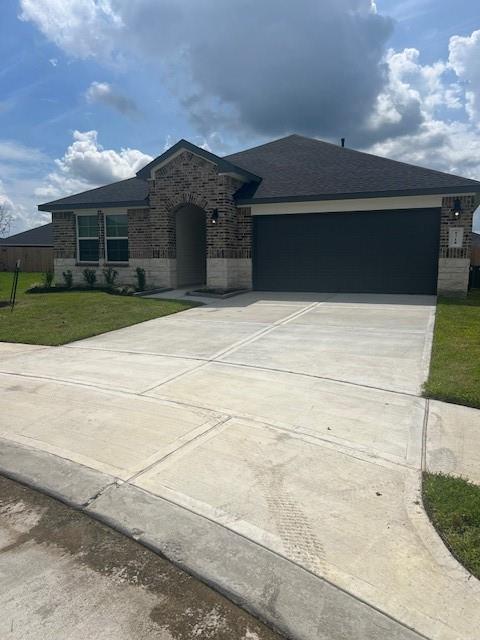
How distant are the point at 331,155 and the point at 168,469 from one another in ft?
54.4

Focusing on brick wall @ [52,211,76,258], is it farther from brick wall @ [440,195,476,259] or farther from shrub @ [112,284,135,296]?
brick wall @ [440,195,476,259]

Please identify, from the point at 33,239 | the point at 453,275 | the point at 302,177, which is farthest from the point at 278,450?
the point at 33,239

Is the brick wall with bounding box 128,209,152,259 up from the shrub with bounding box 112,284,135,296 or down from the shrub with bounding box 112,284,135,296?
up

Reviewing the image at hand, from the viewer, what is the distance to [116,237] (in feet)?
60.7

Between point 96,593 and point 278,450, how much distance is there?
2013 millimetres

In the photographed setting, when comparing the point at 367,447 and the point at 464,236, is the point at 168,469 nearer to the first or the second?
the point at 367,447

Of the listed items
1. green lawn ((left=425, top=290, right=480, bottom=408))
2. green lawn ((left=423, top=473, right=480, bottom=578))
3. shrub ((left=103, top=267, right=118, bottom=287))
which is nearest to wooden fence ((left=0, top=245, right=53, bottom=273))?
shrub ((left=103, top=267, right=118, bottom=287))

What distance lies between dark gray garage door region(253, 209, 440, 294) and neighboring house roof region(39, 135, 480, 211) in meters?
0.93

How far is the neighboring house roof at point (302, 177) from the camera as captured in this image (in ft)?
47.9

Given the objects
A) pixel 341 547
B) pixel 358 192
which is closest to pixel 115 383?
pixel 341 547

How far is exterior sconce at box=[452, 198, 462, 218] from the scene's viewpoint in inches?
553

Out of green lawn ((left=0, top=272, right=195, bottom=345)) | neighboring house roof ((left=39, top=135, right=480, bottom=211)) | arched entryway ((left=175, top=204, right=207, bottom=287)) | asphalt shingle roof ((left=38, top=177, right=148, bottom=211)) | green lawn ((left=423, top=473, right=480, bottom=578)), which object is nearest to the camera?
green lawn ((left=423, top=473, right=480, bottom=578))

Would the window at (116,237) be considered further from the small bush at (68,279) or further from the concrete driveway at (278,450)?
the concrete driveway at (278,450)

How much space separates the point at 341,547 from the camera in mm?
2914
